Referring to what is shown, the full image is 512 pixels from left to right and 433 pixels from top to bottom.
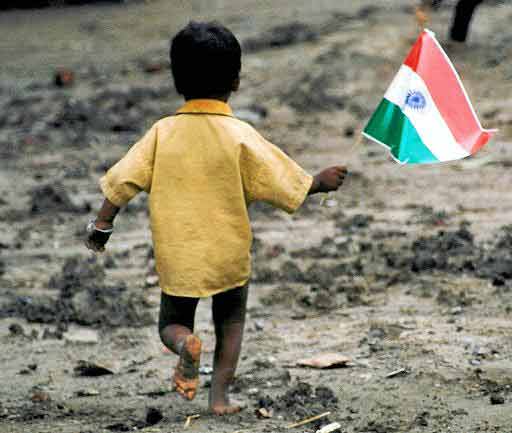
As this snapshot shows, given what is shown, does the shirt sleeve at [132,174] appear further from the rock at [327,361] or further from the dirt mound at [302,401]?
the rock at [327,361]

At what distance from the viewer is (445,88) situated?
4055 mm

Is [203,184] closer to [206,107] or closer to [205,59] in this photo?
[206,107]

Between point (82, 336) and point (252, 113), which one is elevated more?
point (252, 113)

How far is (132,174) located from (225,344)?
72cm

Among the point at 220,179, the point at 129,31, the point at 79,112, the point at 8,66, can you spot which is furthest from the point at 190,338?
the point at 129,31

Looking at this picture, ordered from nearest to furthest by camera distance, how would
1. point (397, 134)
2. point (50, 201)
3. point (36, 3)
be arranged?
point (397, 134) → point (50, 201) → point (36, 3)

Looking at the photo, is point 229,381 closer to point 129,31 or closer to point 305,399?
point 305,399

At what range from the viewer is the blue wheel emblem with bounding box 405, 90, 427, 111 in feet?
13.2

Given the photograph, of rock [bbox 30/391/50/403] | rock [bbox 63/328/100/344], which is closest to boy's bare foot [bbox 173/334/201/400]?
rock [bbox 30/391/50/403]

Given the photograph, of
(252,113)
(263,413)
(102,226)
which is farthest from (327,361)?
(252,113)

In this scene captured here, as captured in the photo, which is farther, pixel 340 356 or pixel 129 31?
pixel 129 31

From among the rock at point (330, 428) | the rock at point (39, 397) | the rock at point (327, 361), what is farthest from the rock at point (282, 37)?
the rock at point (330, 428)

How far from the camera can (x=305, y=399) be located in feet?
13.2

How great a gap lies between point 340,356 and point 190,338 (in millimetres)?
1113
